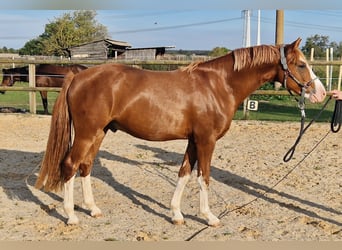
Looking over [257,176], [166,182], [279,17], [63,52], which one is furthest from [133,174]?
[63,52]

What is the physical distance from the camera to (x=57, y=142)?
155 inches

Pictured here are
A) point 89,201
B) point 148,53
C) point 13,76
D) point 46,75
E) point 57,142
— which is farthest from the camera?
point 148,53

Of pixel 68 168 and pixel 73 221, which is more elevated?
pixel 68 168

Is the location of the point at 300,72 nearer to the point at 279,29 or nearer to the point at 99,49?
the point at 279,29

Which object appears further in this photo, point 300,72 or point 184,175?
point 184,175

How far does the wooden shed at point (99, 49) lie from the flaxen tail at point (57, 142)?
126 feet

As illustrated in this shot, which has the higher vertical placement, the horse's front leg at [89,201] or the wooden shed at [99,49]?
the wooden shed at [99,49]

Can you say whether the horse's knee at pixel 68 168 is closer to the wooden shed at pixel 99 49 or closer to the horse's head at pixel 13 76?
the horse's head at pixel 13 76

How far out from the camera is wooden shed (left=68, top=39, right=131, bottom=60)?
137 ft

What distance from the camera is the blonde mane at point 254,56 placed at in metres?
3.77

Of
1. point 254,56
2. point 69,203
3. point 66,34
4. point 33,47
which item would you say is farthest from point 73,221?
point 33,47

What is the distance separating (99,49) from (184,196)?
40050mm

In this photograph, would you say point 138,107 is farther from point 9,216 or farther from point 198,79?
point 9,216

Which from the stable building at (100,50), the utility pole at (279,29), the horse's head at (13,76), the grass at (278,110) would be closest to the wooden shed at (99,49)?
the stable building at (100,50)
